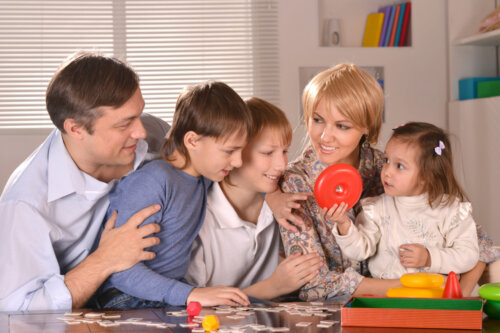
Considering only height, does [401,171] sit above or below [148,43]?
below

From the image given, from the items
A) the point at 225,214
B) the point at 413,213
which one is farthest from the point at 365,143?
the point at 225,214

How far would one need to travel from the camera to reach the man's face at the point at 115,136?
2020 millimetres

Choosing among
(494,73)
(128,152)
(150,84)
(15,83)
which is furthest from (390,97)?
(128,152)

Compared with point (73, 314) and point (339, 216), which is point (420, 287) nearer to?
point (339, 216)

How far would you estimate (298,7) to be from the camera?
5352 millimetres

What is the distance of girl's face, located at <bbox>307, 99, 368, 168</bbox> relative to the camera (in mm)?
2215

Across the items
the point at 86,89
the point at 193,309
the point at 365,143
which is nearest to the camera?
the point at 193,309

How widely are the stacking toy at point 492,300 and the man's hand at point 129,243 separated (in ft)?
3.13

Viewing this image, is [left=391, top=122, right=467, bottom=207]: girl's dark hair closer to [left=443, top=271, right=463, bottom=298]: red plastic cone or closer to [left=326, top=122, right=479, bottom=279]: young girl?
[left=326, top=122, right=479, bottom=279]: young girl

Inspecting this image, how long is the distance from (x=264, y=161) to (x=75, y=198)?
0.64 m

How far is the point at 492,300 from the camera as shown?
149cm

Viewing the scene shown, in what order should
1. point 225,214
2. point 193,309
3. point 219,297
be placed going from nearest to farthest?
point 193,309 → point 219,297 → point 225,214

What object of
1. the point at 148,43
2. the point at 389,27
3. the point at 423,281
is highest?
the point at 389,27

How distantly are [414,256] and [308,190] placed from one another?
46cm
